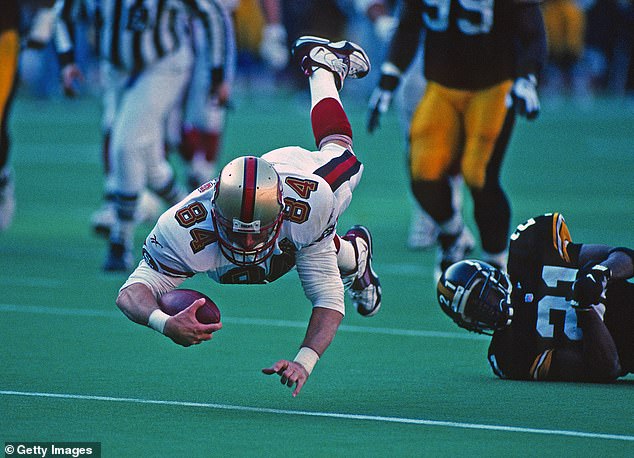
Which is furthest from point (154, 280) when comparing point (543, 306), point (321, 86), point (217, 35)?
point (217, 35)

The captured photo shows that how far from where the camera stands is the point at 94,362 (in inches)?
275

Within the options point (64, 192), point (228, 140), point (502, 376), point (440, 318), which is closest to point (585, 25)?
point (228, 140)

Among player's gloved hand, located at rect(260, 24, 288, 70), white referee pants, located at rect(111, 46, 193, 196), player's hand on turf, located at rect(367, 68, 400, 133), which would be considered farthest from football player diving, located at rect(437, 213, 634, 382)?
player's gloved hand, located at rect(260, 24, 288, 70)

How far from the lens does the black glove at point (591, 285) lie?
20.0 ft

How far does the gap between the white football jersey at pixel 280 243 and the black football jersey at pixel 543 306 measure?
826 millimetres

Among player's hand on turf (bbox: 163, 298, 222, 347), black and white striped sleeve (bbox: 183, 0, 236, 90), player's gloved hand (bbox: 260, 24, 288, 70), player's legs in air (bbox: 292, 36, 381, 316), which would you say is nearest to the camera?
player's hand on turf (bbox: 163, 298, 222, 347)

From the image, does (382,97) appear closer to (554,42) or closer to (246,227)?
(246,227)

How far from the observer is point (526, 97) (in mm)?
8633

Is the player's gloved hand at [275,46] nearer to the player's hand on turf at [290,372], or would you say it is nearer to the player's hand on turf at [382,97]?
the player's hand on turf at [382,97]

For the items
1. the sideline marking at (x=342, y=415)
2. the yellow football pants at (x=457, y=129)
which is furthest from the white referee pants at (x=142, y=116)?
the sideline marking at (x=342, y=415)

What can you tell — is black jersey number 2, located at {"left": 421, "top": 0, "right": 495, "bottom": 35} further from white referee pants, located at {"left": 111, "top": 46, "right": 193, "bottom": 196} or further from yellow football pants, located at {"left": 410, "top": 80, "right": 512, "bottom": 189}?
white referee pants, located at {"left": 111, "top": 46, "right": 193, "bottom": 196}

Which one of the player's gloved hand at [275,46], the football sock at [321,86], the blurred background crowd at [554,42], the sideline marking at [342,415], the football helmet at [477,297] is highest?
the football sock at [321,86]

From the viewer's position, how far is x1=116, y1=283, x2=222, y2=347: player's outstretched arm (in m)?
5.41

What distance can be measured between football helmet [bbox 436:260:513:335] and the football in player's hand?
1.10 metres
